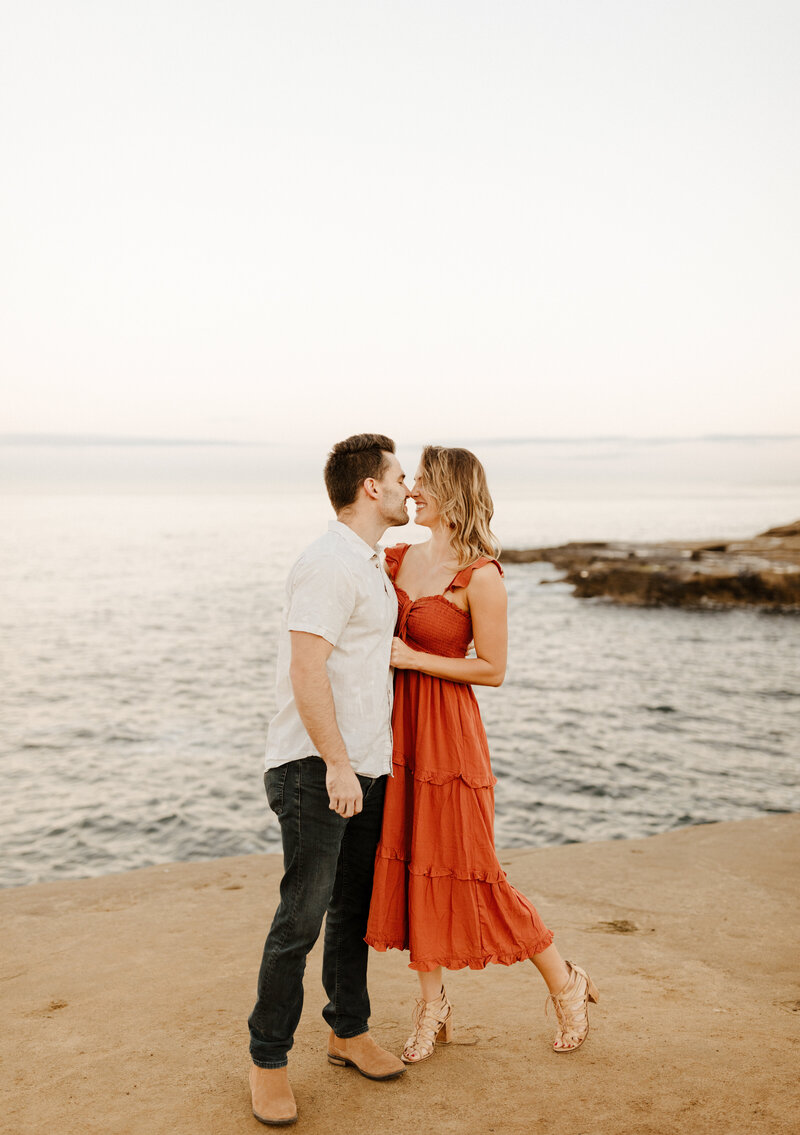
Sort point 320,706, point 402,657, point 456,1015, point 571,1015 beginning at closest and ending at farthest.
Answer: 1. point 320,706
2. point 402,657
3. point 571,1015
4. point 456,1015

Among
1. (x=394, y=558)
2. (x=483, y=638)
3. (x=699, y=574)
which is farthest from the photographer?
(x=699, y=574)

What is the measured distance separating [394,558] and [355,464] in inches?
30.0

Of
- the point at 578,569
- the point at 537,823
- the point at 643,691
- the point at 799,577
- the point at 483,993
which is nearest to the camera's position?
the point at 483,993

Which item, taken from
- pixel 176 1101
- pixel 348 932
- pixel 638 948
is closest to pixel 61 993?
pixel 176 1101

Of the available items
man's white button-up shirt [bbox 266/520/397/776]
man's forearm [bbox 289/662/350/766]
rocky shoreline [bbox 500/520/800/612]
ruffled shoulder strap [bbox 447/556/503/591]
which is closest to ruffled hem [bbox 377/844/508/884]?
man's white button-up shirt [bbox 266/520/397/776]

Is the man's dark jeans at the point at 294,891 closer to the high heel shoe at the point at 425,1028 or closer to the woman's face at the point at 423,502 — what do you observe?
the high heel shoe at the point at 425,1028

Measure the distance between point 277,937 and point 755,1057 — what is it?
2.21 meters

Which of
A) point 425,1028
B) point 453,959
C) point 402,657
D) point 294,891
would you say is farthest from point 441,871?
point 402,657

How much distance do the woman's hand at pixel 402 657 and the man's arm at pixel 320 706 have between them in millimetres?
471

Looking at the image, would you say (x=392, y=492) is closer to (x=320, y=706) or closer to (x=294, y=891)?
(x=320, y=706)

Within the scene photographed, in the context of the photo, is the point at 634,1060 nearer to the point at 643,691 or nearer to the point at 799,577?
the point at 643,691

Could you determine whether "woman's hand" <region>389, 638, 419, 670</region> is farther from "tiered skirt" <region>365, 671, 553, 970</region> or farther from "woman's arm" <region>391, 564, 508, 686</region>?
"tiered skirt" <region>365, 671, 553, 970</region>

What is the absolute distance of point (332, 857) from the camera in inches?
134

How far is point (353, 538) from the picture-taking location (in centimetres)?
339
